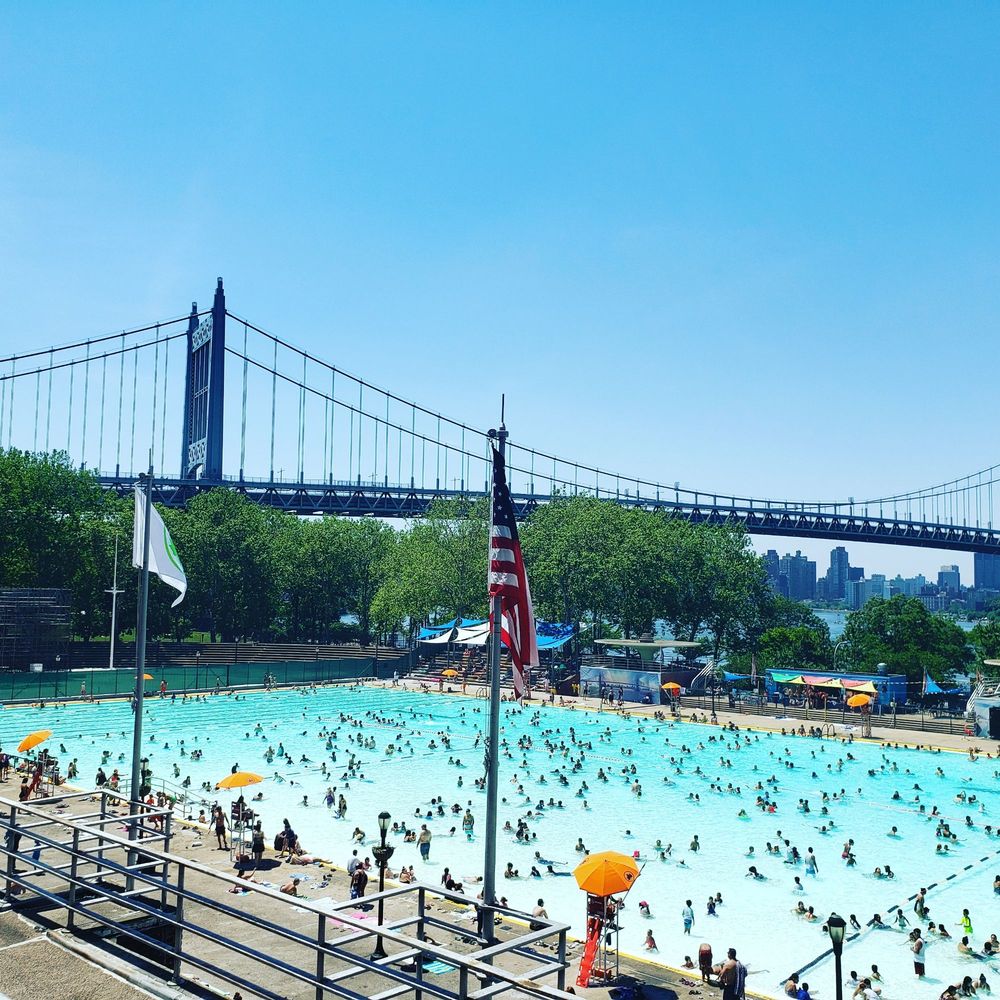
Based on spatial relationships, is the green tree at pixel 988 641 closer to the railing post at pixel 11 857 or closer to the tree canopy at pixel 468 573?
the tree canopy at pixel 468 573

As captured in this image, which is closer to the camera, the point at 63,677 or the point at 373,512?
the point at 63,677

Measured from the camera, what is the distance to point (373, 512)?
12838 centimetres

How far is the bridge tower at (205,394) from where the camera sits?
111 metres

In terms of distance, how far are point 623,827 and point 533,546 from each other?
4972 cm

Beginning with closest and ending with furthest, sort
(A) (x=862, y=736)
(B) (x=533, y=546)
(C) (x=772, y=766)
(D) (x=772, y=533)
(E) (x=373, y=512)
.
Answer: (C) (x=772, y=766) < (A) (x=862, y=736) < (B) (x=533, y=546) < (E) (x=373, y=512) < (D) (x=772, y=533)

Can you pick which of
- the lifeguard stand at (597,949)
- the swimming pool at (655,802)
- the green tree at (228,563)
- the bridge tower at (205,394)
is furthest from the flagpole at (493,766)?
the bridge tower at (205,394)

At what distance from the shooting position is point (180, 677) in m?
65.1

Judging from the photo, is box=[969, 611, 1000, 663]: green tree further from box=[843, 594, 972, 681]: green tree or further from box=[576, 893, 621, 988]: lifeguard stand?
box=[576, 893, 621, 988]: lifeguard stand

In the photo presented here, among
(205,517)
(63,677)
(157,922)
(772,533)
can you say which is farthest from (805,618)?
(157,922)

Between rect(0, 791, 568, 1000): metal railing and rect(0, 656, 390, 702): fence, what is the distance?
40.6 m

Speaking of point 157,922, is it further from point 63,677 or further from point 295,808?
point 63,677

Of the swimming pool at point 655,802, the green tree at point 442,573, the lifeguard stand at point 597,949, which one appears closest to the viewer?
the lifeguard stand at point 597,949

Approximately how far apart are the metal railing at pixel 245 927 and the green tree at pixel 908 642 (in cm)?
6866

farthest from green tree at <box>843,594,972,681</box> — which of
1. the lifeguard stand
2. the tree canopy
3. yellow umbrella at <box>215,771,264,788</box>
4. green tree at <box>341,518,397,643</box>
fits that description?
the lifeguard stand
